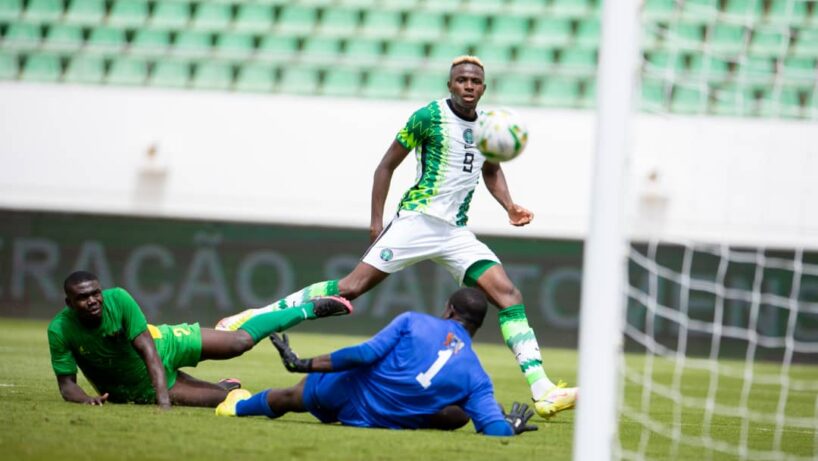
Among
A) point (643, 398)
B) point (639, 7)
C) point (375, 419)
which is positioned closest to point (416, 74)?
point (643, 398)

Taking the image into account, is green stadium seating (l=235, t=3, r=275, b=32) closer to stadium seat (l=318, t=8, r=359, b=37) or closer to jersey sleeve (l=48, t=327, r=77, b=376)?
stadium seat (l=318, t=8, r=359, b=37)

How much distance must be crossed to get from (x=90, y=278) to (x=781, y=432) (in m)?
4.13

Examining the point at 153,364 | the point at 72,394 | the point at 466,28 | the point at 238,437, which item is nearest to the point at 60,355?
the point at 72,394

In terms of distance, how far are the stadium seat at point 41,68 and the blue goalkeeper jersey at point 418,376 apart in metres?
13.1

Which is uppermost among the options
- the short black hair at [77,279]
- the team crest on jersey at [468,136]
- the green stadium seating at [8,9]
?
the green stadium seating at [8,9]

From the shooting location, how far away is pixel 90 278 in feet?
21.6

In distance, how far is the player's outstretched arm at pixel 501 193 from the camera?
7.38 metres

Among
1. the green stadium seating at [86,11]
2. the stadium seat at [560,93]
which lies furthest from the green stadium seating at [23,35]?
the stadium seat at [560,93]

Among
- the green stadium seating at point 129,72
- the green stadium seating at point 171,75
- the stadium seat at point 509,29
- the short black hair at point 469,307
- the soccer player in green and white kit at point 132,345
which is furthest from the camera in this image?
the stadium seat at point 509,29

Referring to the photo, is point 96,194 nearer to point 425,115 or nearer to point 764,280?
point 764,280

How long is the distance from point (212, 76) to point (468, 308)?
41.7 feet

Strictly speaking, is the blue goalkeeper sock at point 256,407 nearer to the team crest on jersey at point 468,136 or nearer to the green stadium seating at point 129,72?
the team crest on jersey at point 468,136

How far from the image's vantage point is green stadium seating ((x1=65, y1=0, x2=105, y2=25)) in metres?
18.8

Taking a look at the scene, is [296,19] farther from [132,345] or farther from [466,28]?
[132,345]
